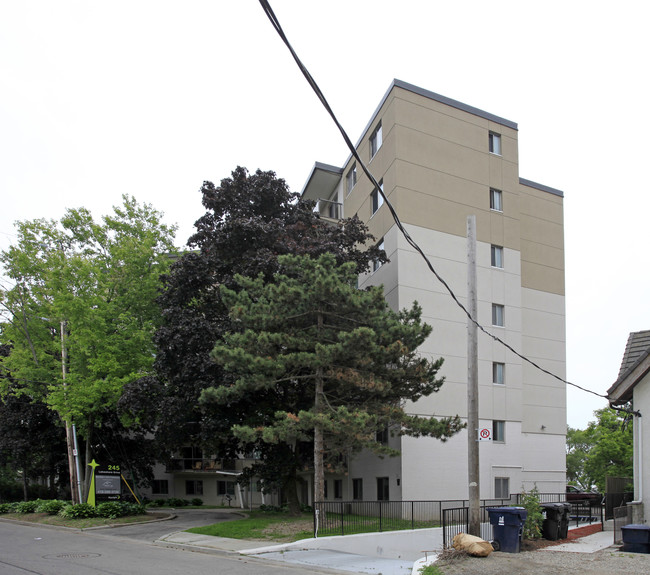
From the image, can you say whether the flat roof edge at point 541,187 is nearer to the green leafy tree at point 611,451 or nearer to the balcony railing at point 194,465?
the green leafy tree at point 611,451

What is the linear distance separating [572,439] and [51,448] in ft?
219

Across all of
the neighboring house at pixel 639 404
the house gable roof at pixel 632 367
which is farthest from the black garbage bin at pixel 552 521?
the house gable roof at pixel 632 367

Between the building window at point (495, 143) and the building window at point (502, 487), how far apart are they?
1527 centimetres

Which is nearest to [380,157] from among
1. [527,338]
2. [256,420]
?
[527,338]

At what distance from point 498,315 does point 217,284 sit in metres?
13.1

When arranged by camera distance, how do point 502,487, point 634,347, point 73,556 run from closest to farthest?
point 73,556
point 634,347
point 502,487

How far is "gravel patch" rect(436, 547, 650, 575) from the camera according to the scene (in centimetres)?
1153

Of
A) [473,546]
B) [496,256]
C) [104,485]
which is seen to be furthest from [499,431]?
[104,485]

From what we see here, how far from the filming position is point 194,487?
46.6m

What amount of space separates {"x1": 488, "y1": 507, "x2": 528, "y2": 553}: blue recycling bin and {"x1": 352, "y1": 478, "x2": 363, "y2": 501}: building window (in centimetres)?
1506

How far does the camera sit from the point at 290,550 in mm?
15852

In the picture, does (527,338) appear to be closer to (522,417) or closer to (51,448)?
(522,417)

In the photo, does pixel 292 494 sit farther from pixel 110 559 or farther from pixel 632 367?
pixel 632 367

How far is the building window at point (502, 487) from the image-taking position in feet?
89.3
